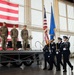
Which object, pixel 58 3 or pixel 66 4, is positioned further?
pixel 66 4

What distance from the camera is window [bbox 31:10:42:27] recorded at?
1764 cm

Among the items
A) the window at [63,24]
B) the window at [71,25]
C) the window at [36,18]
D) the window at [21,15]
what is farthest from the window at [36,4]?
the window at [71,25]

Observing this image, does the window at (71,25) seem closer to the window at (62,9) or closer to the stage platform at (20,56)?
the window at (62,9)

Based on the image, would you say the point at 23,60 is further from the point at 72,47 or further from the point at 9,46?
the point at 72,47

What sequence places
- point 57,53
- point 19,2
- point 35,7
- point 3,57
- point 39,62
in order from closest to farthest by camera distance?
1. point 57,53
2. point 3,57
3. point 39,62
4. point 19,2
5. point 35,7

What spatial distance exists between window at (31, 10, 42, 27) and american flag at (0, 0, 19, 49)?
2311 mm

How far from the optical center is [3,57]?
10852 mm

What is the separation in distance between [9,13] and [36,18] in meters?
3.67

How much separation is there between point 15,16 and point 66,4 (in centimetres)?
909

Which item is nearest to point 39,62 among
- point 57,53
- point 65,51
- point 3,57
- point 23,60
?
point 23,60

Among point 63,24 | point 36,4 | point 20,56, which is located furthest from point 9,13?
point 63,24

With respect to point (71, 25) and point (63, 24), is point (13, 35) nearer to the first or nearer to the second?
point (63, 24)

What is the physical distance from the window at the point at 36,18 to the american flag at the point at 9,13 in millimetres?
2311

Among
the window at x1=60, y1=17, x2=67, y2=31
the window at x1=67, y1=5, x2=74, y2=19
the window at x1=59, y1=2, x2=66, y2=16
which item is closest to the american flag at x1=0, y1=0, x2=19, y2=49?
the window at x1=60, y1=17, x2=67, y2=31
